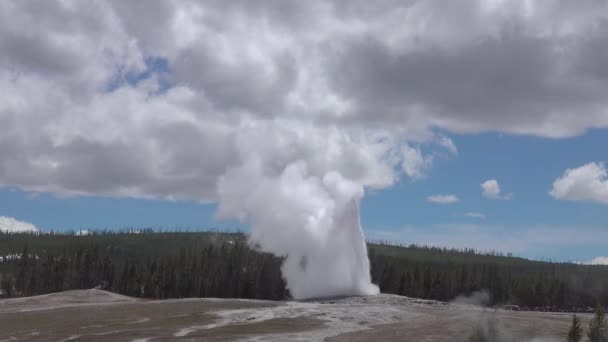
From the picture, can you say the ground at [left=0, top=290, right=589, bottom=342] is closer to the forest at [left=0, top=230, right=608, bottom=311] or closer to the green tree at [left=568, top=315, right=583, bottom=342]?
the green tree at [left=568, top=315, right=583, bottom=342]

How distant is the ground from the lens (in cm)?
5531

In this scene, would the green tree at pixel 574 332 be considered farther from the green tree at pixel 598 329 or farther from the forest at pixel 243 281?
the forest at pixel 243 281

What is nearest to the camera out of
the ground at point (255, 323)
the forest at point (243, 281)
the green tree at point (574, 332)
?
the green tree at point (574, 332)

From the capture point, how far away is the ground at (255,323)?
55.3 meters

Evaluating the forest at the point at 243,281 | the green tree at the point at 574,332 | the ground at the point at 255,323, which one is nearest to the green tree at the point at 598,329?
the green tree at the point at 574,332

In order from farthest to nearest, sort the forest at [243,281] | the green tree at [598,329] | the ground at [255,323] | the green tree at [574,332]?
the forest at [243,281] < the ground at [255,323] < the green tree at [598,329] < the green tree at [574,332]

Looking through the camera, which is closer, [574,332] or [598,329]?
[574,332]

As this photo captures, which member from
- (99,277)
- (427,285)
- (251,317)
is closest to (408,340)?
(251,317)

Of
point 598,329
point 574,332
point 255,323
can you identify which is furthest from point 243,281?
point 574,332

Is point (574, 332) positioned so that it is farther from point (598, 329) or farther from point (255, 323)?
point (255, 323)

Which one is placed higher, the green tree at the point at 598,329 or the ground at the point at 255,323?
the green tree at the point at 598,329

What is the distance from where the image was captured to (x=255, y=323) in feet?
210

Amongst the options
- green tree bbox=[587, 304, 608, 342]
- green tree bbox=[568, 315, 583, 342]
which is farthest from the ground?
green tree bbox=[568, 315, 583, 342]

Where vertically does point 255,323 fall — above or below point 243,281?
below
